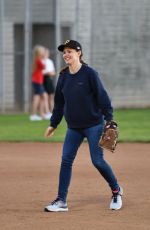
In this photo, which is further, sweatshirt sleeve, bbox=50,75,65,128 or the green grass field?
the green grass field

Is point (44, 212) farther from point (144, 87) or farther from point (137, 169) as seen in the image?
point (144, 87)

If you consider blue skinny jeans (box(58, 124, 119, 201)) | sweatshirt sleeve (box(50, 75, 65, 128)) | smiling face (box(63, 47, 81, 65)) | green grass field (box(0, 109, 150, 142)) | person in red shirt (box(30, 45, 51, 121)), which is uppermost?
smiling face (box(63, 47, 81, 65))

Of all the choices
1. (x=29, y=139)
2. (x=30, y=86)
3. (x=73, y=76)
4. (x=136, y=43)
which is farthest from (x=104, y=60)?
(x=73, y=76)

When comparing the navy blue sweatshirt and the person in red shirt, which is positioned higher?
the navy blue sweatshirt

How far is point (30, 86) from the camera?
22.8m

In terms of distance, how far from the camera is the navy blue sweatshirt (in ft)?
27.3

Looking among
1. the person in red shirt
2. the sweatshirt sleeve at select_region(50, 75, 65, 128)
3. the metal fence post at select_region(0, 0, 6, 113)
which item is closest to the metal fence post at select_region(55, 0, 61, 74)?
the metal fence post at select_region(0, 0, 6, 113)

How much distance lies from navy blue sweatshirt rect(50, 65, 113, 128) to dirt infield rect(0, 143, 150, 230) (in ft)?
3.21

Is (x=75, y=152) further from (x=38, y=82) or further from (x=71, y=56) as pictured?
(x=38, y=82)

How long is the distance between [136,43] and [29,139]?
32.4ft

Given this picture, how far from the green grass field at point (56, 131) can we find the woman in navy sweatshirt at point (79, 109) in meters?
6.75

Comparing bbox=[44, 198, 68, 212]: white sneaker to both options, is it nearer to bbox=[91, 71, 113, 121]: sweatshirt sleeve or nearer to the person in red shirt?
bbox=[91, 71, 113, 121]: sweatshirt sleeve

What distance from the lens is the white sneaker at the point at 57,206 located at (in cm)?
844

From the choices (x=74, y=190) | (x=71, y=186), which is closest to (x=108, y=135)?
(x=74, y=190)
